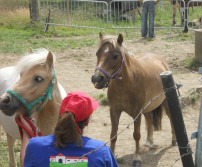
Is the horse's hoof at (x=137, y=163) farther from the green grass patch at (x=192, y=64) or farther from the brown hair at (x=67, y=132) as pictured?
the green grass patch at (x=192, y=64)

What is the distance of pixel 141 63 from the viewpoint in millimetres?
6164

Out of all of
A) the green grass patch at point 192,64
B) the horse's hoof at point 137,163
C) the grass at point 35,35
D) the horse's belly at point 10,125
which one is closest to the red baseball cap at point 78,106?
the horse's belly at point 10,125

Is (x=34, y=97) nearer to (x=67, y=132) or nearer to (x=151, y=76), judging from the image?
(x=67, y=132)

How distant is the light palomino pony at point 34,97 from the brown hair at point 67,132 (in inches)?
44.9

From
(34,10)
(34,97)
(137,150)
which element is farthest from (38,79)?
(34,10)

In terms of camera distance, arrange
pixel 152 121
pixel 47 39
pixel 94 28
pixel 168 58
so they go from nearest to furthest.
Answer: pixel 152 121, pixel 168 58, pixel 47 39, pixel 94 28

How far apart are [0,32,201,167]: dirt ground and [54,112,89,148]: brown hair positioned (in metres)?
1.23

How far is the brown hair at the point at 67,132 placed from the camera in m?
2.75

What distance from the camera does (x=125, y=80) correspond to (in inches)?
224

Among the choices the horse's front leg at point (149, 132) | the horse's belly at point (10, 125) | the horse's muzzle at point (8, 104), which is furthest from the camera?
the horse's front leg at point (149, 132)

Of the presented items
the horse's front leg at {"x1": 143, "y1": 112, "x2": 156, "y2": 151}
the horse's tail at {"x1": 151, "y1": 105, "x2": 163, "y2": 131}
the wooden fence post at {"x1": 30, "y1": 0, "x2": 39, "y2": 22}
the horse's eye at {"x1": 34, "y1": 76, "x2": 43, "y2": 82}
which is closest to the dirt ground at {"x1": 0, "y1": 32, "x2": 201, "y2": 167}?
the horse's front leg at {"x1": 143, "y1": 112, "x2": 156, "y2": 151}

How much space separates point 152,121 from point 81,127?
3.80 meters

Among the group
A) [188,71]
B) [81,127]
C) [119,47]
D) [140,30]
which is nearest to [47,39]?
[140,30]

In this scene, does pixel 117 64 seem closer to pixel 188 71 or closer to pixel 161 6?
pixel 188 71
